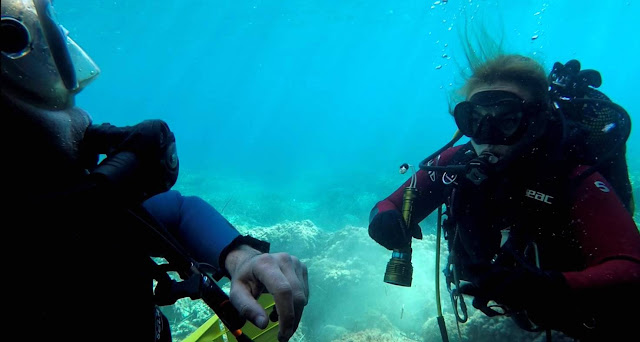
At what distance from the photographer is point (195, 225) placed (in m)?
1.48

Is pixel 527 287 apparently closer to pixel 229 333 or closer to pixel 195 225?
pixel 195 225

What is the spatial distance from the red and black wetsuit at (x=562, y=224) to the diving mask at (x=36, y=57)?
88.3 inches

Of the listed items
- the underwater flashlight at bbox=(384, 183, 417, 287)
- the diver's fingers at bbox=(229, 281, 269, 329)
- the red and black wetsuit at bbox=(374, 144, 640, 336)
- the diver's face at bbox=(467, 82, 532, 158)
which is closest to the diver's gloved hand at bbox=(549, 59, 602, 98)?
the diver's face at bbox=(467, 82, 532, 158)

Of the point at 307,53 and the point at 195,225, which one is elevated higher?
the point at 307,53

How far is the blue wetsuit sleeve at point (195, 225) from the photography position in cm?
139

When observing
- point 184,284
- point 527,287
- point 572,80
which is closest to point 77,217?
point 184,284

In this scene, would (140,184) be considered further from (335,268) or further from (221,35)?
(221,35)

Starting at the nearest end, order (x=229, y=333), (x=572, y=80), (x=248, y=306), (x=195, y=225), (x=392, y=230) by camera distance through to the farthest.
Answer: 1. (x=248, y=306)
2. (x=195, y=225)
3. (x=229, y=333)
4. (x=392, y=230)
5. (x=572, y=80)

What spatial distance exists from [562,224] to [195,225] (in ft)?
8.63

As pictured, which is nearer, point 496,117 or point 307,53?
point 496,117

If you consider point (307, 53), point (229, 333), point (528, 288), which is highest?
point (307, 53)

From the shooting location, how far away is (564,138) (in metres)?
2.49

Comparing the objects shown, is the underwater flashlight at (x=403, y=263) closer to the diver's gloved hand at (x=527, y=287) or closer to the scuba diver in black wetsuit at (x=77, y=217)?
the diver's gloved hand at (x=527, y=287)

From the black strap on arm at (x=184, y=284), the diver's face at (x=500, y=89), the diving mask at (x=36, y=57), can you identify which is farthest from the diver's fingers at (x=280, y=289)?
the diver's face at (x=500, y=89)
